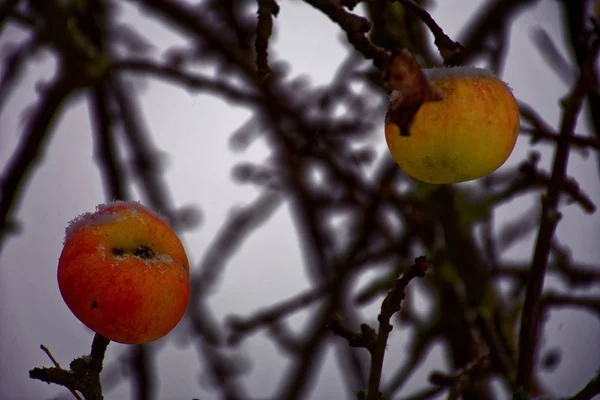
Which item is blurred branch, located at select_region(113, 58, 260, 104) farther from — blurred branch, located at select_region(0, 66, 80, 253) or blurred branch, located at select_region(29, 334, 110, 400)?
blurred branch, located at select_region(29, 334, 110, 400)

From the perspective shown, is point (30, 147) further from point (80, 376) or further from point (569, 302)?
point (569, 302)

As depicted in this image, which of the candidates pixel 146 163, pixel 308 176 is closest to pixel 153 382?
pixel 146 163

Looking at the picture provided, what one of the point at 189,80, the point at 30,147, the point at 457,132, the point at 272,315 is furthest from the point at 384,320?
the point at 30,147

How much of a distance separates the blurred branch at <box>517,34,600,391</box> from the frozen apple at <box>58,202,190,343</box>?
44cm

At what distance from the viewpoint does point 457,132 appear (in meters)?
0.63

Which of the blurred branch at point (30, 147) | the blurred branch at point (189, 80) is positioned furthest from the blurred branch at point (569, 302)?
the blurred branch at point (30, 147)

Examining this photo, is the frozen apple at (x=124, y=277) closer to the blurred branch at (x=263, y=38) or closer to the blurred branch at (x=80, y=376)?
the blurred branch at (x=80, y=376)

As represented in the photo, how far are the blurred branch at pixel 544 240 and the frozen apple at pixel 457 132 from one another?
19 centimetres

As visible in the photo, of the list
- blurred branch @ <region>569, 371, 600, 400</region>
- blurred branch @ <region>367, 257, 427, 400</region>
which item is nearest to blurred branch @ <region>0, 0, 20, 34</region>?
blurred branch @ <region>367, 257, 427, 400</region>

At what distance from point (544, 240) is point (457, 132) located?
26 centimetres

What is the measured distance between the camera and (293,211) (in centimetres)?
205

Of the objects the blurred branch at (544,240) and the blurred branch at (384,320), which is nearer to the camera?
the blurred branch at (384,320)

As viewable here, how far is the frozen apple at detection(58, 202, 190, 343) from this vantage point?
1.93 ft

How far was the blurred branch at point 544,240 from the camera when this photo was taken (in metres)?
0.74
